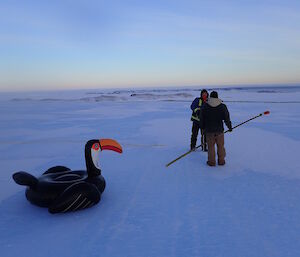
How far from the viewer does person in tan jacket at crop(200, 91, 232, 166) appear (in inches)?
209

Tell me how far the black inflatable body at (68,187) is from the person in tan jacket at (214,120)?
7.84 ft

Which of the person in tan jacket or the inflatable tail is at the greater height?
the person in tan jacket

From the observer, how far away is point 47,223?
3.26 meters

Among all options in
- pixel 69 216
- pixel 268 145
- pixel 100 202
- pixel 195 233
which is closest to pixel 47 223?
pixel 69 216

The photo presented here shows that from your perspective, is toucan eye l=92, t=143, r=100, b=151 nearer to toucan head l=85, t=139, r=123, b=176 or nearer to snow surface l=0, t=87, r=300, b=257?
toucan head l=85, t=139, r=123, b=176

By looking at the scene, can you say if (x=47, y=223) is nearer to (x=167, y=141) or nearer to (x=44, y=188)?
(x=44, y=188)

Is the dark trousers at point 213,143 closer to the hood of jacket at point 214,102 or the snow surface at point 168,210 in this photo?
the snow surface at point 168,210

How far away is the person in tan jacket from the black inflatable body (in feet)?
7.84

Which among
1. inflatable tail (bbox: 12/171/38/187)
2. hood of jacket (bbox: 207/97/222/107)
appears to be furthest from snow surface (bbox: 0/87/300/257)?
hood of jacket (bbox: 207/97/222/107)

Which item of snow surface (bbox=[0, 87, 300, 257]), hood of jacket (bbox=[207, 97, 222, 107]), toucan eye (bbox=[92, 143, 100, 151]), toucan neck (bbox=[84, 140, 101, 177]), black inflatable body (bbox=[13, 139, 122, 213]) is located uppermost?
hood of jacket (bbox=[207, 97, 222, 107])

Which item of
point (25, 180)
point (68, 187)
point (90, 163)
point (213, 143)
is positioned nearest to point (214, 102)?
point (213, 143)

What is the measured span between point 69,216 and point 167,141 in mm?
5072

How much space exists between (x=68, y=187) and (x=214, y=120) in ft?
10.6

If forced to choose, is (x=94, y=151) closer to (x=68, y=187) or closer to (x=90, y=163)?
(x=90, y=163)
